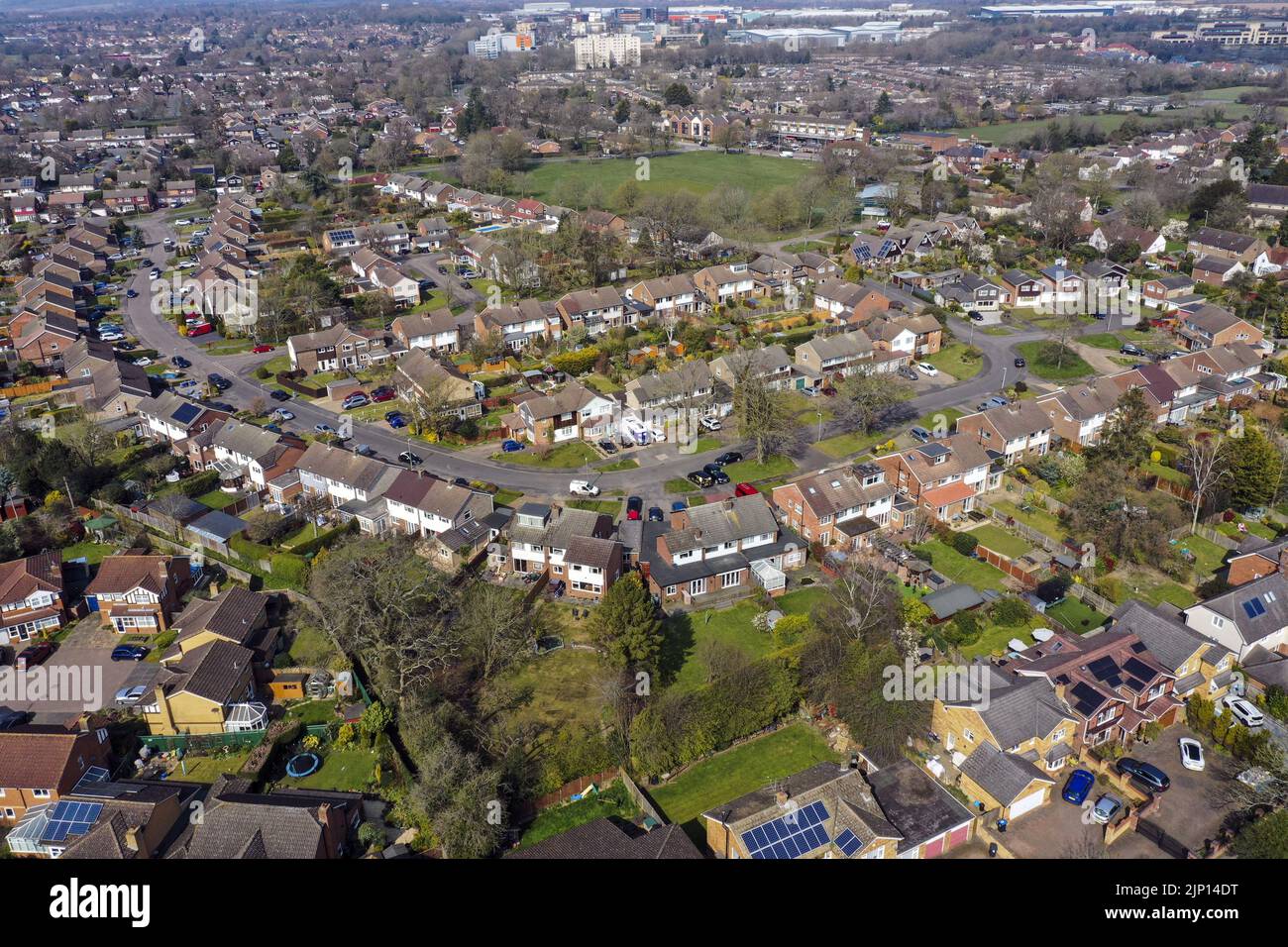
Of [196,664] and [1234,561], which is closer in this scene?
Answer: [196,664]

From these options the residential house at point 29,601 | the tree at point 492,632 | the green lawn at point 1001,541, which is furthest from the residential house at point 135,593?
the green lawn at point 1001,541

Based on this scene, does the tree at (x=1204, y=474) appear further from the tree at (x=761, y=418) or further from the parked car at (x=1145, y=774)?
the tree at (x=761, y=418)

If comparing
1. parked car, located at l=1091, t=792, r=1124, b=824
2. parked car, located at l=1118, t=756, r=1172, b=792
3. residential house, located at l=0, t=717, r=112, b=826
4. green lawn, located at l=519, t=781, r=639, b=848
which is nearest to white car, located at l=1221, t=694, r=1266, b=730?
parked car, located at l=1118, t=756, r=1172, b=792

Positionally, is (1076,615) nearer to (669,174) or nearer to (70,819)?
(70,819)

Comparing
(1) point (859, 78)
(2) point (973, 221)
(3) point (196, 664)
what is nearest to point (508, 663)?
(3) point (196, 664)

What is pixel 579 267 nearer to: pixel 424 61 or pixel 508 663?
pixel 508 663

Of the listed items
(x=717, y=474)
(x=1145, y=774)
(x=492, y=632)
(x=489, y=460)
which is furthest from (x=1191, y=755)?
(x=489, y=460)

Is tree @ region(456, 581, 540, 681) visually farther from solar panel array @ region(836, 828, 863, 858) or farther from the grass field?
the grass field
